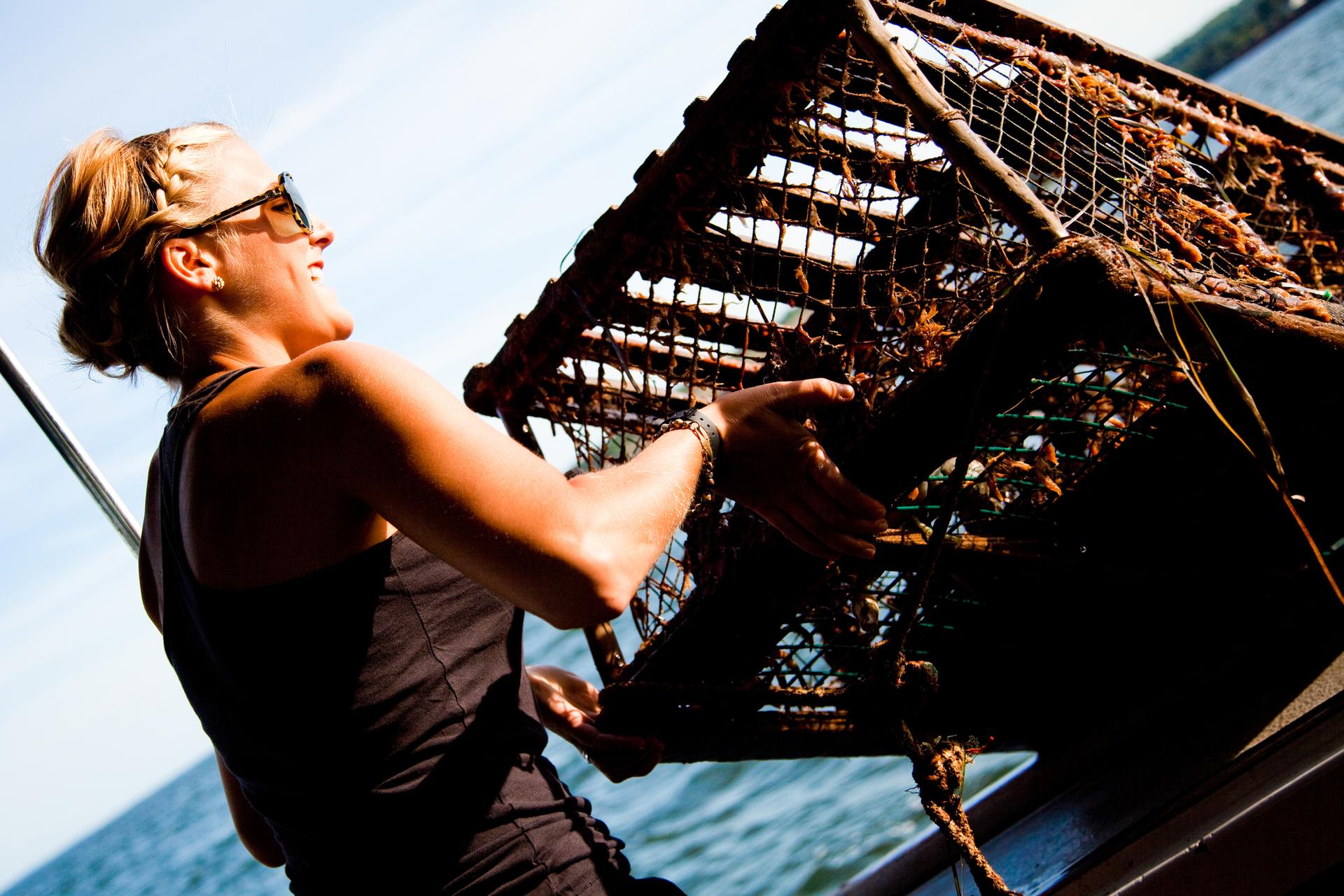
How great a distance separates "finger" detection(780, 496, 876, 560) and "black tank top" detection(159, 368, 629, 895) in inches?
22.5

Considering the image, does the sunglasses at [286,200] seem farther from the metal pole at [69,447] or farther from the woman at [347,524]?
the metal pole at [69,447]

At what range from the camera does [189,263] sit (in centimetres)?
154

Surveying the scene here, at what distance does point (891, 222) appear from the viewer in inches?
80.0

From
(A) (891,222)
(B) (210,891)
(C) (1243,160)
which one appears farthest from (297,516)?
(B) (210,891)

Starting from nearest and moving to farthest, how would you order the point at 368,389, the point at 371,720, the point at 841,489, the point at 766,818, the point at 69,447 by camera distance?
the point at 368,389, the point at 371,720, the point at 841,489, the point at 69,447, the point at 766,818

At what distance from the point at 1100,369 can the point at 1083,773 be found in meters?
1.63

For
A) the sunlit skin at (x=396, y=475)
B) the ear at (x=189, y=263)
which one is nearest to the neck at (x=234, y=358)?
the sunlit skin at (x=396, y=475)

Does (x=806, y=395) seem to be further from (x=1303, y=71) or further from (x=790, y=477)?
(x=1303, y=71)

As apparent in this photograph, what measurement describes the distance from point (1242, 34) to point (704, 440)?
227 ft

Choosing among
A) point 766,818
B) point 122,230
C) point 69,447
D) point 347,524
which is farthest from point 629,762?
point 766,818

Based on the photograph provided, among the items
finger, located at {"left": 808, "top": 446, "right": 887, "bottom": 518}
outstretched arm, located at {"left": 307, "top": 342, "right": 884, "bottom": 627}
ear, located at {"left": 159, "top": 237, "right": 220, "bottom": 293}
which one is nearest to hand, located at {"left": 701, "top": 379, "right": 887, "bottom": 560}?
finger, located at {"left": 808, "top": 446, "right": 887, "bottom": 518}

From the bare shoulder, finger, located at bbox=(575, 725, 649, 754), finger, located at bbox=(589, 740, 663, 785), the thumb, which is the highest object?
the bare shoulder

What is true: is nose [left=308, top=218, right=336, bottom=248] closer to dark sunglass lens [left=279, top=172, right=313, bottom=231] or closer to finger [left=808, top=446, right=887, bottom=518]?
dark sunglass lens [left=279, top=172, right=313, bottom=231]

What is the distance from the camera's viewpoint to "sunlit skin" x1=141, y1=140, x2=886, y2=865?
118 cm
